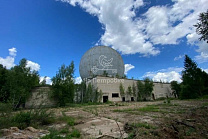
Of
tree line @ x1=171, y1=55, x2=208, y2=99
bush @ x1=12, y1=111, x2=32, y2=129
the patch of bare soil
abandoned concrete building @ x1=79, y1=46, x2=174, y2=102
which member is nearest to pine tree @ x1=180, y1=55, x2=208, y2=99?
tree line @ x1=171, y1=55, x2=208, y2=99

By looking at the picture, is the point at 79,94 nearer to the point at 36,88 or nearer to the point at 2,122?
the point at 36,88

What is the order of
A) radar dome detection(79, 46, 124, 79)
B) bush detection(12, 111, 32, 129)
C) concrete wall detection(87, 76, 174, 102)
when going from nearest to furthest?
bush detection(12, 111, 32, 129) → concrete wall detection(87, 76, 174, 102) → radar dome detection(79, 46, 124, 79)

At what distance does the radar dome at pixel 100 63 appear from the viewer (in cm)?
2023

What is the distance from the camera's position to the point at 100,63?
20.4 metres

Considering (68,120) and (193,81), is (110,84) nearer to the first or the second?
(193,81)

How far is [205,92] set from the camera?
1603 centimetres

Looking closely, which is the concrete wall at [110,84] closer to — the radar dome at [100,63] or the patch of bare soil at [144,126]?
the radar dome at [100,63]

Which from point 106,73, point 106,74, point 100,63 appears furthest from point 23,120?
point 100,63

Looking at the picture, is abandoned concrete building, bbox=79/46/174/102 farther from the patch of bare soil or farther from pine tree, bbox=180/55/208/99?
the patch of bare soil

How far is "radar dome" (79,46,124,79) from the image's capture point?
2023cm

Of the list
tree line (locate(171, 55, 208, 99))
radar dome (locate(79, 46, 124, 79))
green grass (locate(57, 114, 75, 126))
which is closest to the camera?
green grass (locate(57, 114, 75, 126))

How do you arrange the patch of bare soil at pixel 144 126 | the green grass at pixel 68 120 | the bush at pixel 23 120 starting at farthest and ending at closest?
the green grass at pixel 68 120 < the bush at pixel 23 120 < the patch of bare soil at pixel 144 126

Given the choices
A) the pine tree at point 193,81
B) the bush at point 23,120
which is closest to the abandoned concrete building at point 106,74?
the pine tree at point 193,81

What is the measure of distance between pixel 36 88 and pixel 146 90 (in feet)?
65.7
